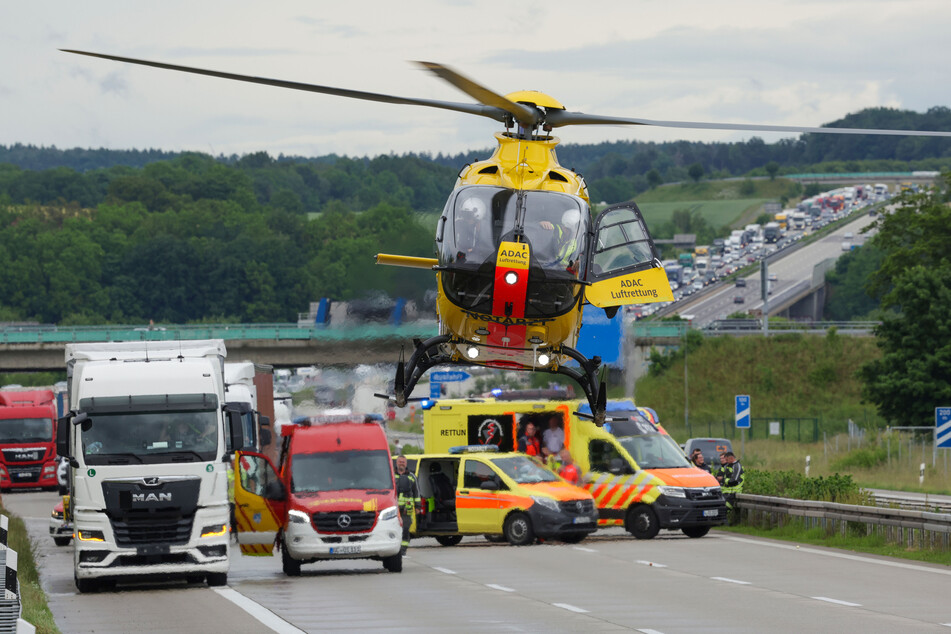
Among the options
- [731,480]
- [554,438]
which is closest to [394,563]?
[554,438]

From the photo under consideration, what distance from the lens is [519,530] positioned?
30.5 metres

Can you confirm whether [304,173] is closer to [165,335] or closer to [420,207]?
[165,335]

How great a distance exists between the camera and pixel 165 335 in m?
83.8

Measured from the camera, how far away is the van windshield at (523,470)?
3091 cm

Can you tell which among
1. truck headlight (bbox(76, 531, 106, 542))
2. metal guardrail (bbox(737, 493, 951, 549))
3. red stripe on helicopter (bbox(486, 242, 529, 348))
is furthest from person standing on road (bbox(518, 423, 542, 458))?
red stripe on helicopter (bbox(486, 242, 529, 348))

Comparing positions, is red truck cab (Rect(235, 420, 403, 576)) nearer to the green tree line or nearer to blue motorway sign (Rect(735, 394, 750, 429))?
blue motorway sign (Rect(735, 394, 750, 429))

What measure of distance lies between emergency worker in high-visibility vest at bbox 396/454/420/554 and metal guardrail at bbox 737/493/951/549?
715 centimetres

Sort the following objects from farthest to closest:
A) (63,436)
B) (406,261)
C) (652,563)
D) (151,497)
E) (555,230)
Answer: (652,563) < (63,436) < (151,497) < (406,261) < (555,230)

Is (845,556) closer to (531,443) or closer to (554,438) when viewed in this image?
(554,438)

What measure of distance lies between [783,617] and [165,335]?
68758 mm

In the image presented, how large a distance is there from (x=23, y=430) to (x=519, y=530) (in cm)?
3329

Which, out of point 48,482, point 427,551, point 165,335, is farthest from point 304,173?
point 427,551

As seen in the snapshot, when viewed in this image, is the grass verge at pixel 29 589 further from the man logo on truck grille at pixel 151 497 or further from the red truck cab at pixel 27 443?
the red truck cab at pixel 27 443

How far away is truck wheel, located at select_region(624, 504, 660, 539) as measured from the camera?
31.6 metres
